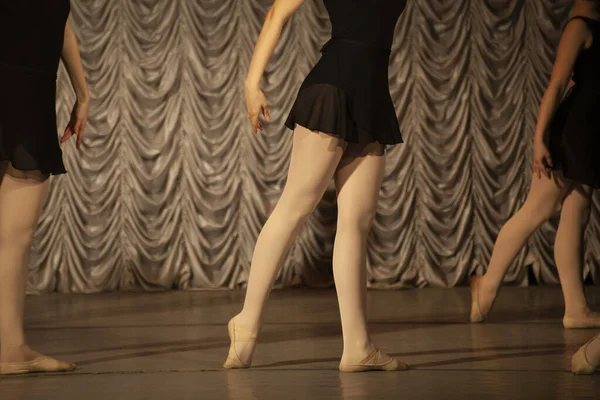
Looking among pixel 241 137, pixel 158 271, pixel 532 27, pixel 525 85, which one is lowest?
pixel 158 271

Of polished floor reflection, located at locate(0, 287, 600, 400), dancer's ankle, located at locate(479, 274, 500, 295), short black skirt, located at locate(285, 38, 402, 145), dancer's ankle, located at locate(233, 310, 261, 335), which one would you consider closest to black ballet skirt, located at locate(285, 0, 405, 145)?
short black skirt, located at locate(285, 38, 402, 145)

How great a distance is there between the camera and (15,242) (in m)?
2.78

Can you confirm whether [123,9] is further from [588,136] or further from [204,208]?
[588,136]

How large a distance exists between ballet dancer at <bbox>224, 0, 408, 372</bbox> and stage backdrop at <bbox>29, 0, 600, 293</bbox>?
3.60m

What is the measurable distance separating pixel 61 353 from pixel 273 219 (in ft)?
3.23

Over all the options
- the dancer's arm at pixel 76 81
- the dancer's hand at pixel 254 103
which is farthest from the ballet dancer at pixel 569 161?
the dancer's arm at pixel 76 81

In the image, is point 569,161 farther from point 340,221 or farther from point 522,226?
point 340,221

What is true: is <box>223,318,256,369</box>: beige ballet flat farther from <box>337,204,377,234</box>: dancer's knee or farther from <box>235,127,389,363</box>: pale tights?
<box>337,204,377,234</box>: dancer's knee

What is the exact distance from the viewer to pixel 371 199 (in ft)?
9.29

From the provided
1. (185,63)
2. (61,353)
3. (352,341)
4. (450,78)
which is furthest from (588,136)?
(185,63)

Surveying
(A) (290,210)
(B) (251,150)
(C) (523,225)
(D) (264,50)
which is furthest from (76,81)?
(B) (251,150)

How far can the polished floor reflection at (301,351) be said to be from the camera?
242cm

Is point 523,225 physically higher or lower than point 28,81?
lower

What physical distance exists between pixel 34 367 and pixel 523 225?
2067mm
